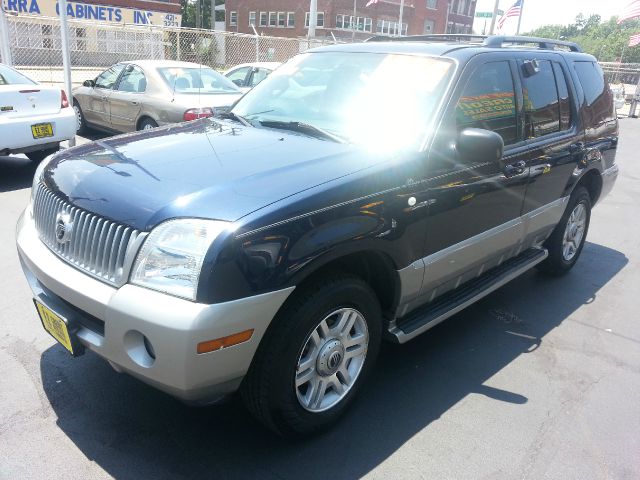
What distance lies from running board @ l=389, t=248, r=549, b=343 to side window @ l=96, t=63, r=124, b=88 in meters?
7.88

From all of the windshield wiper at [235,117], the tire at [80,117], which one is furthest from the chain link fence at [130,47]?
the windshield wiper at [235,117]

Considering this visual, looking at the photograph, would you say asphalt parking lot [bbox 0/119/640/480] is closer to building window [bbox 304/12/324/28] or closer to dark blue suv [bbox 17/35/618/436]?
dark blue suv [bbox 17/35/618/436]

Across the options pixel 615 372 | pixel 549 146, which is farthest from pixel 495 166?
pixel 615 372

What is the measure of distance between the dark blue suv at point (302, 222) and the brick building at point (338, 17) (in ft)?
161

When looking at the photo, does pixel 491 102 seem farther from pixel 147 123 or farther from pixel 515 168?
pixel 147 123

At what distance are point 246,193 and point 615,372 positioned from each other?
2811 mm

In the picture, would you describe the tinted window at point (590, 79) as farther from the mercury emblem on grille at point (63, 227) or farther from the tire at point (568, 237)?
the mercury emblem on grille at point (63, 227)

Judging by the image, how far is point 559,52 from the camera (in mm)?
4613

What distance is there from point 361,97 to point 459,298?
4.68ft

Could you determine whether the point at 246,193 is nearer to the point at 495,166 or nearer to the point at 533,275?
the point at 495,166

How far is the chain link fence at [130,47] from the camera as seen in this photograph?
1734cm

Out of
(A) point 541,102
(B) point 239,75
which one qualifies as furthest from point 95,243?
(B) point 239,75

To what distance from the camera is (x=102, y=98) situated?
31.8 ft

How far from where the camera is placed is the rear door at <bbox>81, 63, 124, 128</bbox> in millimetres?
9617
